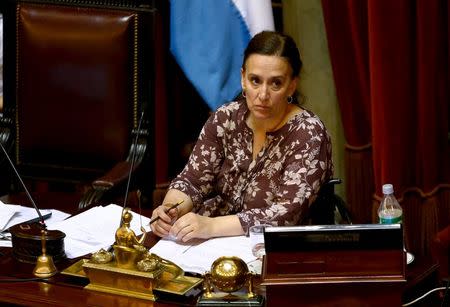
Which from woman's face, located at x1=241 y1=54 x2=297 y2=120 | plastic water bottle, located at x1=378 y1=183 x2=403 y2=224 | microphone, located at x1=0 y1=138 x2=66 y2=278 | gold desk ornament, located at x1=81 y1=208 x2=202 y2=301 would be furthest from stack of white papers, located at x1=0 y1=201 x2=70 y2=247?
plastic water bottle, located at x1=378 y1=183 x2=403 y2=224

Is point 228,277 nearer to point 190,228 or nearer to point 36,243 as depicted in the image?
point 190,228

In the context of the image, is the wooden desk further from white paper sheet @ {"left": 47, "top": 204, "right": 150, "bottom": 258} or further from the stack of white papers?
the stack of white papers

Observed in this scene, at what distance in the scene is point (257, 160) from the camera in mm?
2873

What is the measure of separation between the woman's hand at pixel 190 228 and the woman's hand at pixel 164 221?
0.06 ft

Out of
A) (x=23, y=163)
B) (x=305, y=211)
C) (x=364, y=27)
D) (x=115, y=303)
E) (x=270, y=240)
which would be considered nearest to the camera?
(x=270, y=240)

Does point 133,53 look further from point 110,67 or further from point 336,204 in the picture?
point 336,204

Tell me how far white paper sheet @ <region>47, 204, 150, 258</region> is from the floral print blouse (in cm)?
22

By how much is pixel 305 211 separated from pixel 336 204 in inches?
5.1

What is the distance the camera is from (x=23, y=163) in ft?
12.1

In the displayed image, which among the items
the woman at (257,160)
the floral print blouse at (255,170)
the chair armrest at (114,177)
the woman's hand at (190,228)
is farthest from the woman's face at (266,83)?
the chair armrest at (114,177)

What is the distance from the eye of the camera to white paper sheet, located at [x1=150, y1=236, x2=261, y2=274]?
7.72 ft

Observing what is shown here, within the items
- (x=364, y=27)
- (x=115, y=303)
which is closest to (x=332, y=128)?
(x=364, y=27)

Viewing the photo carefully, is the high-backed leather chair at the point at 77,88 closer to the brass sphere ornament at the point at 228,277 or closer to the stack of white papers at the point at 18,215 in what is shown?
the stack of white papers at the point at 18,215

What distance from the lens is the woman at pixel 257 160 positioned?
2.64 meters
